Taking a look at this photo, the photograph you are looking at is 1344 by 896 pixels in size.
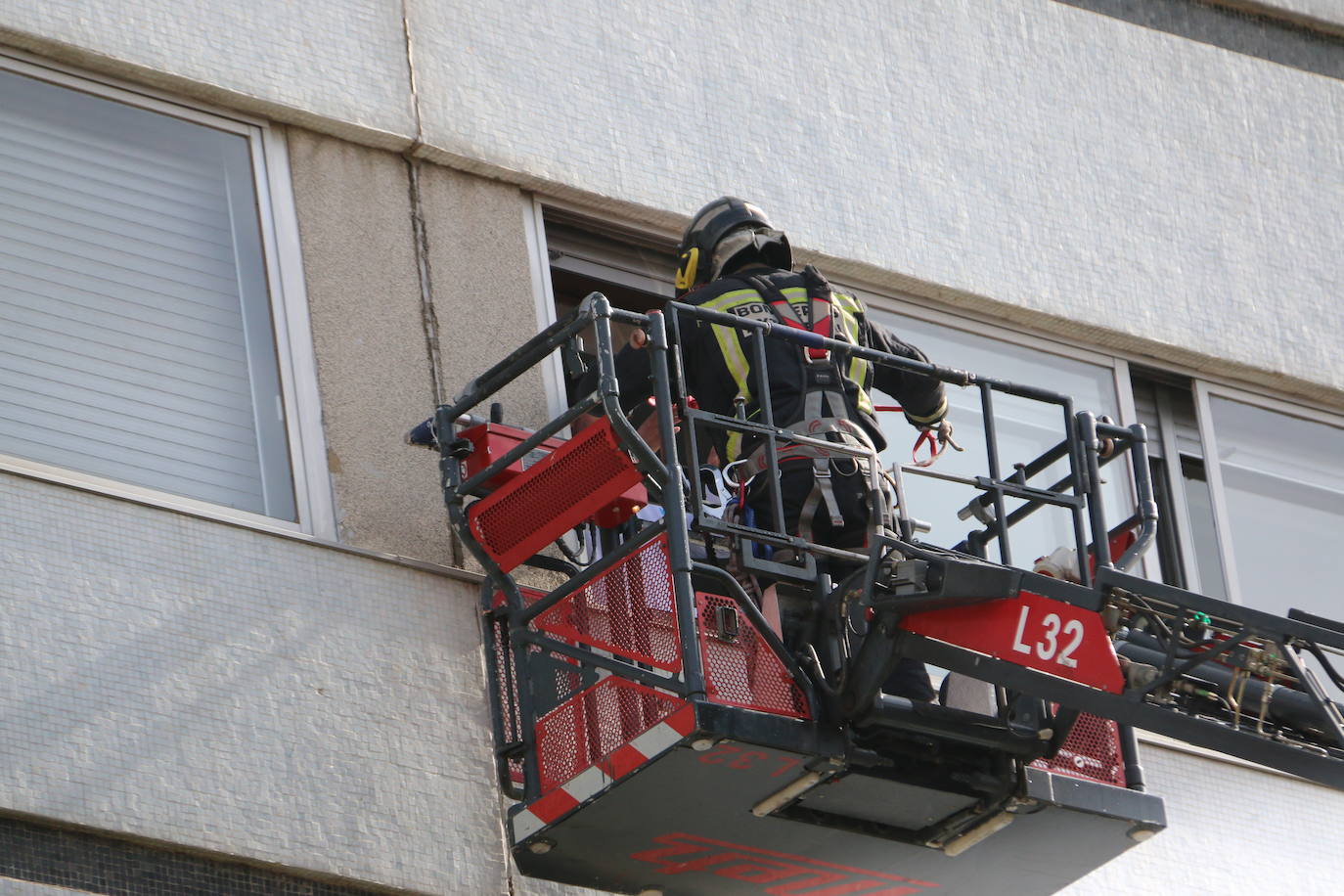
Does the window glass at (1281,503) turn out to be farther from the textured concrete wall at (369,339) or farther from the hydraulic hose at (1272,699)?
the textured concrete wall at (369,339)

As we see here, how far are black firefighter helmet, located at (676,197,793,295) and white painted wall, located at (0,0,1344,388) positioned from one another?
121 centimetres

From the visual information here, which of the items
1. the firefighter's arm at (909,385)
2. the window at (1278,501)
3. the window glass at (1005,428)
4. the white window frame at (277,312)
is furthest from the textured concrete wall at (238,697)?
the window at (1278,501)

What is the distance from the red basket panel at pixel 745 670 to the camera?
23.0 ft

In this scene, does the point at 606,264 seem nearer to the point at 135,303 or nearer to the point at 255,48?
the point at 255,48

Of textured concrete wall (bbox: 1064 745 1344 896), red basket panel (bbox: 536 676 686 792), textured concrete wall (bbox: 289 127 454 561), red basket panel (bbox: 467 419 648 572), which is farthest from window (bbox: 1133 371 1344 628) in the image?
red basket panel (bbox: 536 676 686 792)

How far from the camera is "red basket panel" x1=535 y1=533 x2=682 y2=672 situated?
23.5ft

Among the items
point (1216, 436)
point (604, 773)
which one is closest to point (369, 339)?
point (604, 773)

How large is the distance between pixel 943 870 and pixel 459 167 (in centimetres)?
330

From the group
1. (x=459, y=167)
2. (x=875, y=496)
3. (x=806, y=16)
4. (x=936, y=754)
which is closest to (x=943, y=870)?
(x=936, y=754)

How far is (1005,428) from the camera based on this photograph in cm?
1060

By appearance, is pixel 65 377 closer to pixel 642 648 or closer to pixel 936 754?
pixel 642 648

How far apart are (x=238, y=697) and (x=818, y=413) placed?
6.77ft

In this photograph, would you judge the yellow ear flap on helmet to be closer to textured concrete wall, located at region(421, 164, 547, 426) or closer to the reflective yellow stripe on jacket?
the reflective yellow stripe on jacket

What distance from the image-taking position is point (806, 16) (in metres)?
10.5
